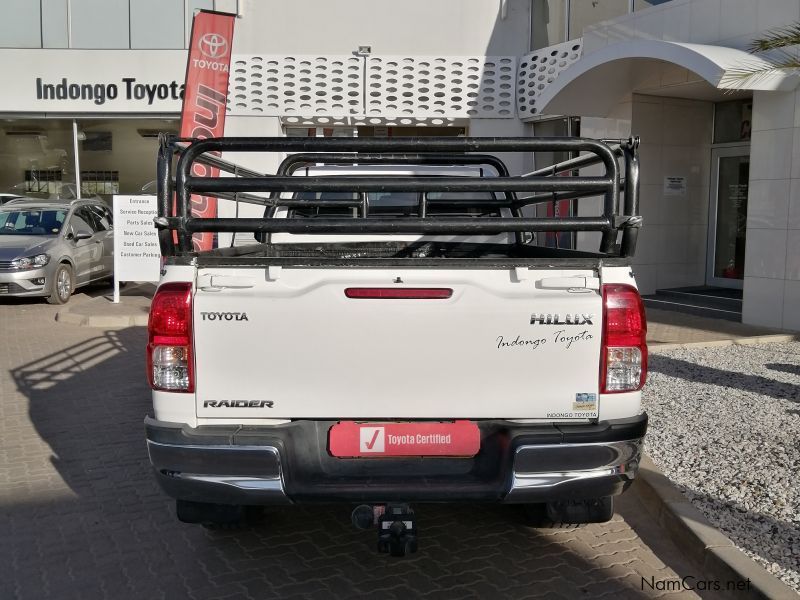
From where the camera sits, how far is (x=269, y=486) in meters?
3.35

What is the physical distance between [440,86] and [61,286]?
9424 millimetres

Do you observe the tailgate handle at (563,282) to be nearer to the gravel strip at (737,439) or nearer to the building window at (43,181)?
the gravel strip at (737,439)

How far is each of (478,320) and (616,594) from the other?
5.20 ft

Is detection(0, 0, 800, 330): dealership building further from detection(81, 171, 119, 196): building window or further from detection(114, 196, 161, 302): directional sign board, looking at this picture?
detection(114, 196, 161, 302): directional sign board

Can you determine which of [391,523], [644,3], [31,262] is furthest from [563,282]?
[31,262]

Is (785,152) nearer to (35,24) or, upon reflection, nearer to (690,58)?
Result: (690,58)

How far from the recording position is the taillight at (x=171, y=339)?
11.0 feet

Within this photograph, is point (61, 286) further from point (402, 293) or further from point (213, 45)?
point (402, 293)

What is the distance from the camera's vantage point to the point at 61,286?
44.6 feet

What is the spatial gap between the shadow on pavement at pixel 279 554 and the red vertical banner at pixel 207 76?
22.9ft

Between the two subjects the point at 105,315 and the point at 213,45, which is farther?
the point at 105,315

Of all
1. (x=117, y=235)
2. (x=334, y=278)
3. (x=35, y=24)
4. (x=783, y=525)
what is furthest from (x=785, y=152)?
(x=35, y=24)

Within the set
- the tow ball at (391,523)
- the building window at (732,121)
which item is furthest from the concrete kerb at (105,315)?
the building window at (732,121)

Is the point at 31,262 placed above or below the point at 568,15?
below
